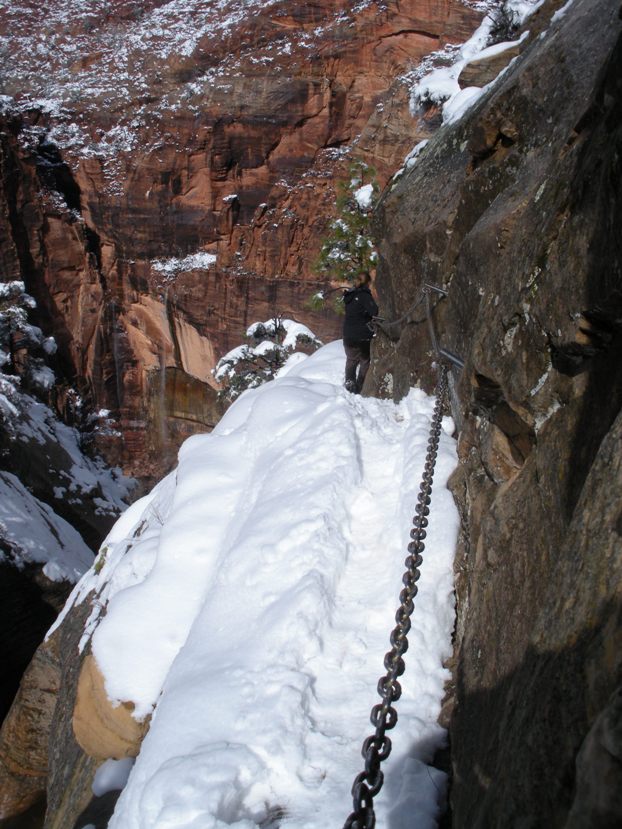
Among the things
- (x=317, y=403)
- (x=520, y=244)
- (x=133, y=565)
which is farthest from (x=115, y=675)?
(x=520, y=244)

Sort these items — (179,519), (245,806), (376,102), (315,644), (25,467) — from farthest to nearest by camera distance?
(376,102) < (25,467) < (179,519) < (315,644) < (245,806)

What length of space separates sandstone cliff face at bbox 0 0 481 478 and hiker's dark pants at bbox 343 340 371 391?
45.8 ft

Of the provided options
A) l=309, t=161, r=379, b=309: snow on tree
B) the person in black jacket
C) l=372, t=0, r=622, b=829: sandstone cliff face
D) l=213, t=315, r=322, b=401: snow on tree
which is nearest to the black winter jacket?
the person in black jacket

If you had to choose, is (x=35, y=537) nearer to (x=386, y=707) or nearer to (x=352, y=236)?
(x=352, y=236)

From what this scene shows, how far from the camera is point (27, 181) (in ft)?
93.4

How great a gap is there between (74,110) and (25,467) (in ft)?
66.5

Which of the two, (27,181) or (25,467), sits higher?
(27,181)

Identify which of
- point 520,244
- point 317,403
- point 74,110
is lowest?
point 520,244

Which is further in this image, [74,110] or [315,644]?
[74,110]

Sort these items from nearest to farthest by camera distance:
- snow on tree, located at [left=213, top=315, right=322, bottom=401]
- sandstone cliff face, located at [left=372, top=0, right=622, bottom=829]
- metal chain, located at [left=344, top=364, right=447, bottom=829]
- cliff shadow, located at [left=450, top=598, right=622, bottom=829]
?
cliff shadow, located at [left=450, top=598, right=622, bottom=829]
sandstone cliff face, located at [left=372, top=0, right=622, bottom=829]
metal chain, located at [left=344, top=364, right=447, bottom=829]
snow on tree, located at [left=213, top=315, right=322, bottom=401]

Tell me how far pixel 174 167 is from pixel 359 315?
22.2 m

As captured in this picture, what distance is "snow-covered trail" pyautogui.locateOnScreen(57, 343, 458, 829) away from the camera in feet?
9.69

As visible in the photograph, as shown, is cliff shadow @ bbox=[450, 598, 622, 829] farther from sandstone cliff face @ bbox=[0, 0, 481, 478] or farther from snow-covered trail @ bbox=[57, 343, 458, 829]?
sandstone cliff face @ bbox=[0, 0, 481, 478]

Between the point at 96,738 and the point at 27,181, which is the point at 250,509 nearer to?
the point at 96,738
